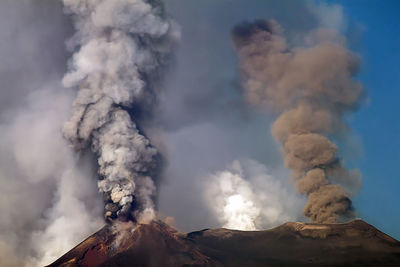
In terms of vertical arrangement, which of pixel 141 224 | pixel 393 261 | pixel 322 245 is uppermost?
pixel 141 224

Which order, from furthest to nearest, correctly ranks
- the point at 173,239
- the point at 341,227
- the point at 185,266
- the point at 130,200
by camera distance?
the point at 341,227 → the point at 173,239 → the point at 130,200 → the point at 185,266

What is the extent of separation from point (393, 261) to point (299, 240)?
17.7 metres

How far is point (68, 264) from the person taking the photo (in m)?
60.2

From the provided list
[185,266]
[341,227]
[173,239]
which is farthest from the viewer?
[341,227]

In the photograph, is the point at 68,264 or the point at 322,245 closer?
the point at 68,264

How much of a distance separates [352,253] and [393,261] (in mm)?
6647

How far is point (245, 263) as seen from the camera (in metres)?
64.7

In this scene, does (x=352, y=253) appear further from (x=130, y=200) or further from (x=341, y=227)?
(x=130, y=200)

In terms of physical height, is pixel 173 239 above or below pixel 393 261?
above

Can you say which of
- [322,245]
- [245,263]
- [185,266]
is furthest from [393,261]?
[185,266]

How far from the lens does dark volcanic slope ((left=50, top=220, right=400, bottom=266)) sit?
62.0 meters

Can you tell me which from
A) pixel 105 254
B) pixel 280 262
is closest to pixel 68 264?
pixel 105 254

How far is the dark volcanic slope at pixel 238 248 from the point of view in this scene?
6200 centimetres

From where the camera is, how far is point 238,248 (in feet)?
244
